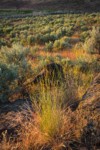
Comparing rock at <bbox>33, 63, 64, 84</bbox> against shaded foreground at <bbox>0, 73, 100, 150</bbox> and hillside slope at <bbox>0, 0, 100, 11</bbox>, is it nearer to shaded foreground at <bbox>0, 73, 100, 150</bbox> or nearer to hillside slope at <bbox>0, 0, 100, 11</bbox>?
shaded foreground at <bbox>0, 73, 100, 150</bbox>

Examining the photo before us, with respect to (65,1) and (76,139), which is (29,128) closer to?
(76,139)

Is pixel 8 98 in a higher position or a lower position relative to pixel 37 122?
lower

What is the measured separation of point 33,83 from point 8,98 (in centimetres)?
69

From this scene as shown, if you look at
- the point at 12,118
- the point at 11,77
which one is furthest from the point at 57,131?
the point at 11,77

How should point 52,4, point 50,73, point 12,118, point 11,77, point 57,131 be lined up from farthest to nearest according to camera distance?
1. point 52,4
2. point 50,73
3. point 11,77
4. point 12,118
5. point 57,131

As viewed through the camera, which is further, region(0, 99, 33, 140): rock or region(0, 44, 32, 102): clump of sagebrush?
region(0, 44, 32, 102): clump of sagebrush

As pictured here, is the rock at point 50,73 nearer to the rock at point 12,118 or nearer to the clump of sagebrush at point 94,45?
the rock at point 12,118

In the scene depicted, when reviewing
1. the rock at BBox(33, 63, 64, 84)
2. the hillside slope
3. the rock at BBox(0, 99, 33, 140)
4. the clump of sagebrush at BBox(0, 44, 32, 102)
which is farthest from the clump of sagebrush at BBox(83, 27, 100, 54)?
the hillside slope

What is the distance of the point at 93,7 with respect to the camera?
53.0 meters

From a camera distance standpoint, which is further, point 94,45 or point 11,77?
point 94,45

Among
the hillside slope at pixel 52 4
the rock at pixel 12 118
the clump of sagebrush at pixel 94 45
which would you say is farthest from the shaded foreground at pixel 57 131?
the hillside slope at pixel 52 4

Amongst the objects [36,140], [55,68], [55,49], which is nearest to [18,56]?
[55,68]

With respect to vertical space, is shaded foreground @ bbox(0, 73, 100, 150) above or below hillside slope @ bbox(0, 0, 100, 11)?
above

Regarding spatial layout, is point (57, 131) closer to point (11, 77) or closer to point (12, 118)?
point (12, 118)
